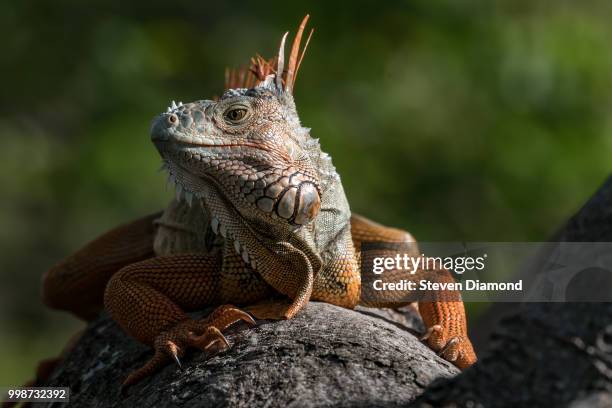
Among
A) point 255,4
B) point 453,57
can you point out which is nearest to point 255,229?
point 453,57

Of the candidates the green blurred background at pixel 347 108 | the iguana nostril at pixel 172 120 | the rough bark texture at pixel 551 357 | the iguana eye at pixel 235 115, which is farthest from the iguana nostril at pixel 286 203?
the green blurred background at pixel 347 108

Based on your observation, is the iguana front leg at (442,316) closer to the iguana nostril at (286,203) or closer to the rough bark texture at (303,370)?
the rough bark texture at (303,370)

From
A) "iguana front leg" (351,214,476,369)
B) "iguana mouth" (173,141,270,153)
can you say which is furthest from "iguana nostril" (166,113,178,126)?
"iguana front leg" (351,214,476,369)

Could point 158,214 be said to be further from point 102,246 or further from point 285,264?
point 285,264

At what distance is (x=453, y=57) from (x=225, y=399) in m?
10.8

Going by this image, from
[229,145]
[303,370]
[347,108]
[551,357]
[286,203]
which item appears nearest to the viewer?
[551,357]

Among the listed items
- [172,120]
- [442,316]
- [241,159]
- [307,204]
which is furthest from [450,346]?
[172,120]

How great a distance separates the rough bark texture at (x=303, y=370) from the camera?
4289 mm

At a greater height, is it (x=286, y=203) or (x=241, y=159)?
(x=241, y=159)

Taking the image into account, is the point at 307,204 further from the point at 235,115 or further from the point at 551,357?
the point at 551,357

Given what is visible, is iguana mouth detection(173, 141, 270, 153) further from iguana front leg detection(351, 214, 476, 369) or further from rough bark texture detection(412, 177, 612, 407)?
rough bark texture detection(412, 177, 612, 407)

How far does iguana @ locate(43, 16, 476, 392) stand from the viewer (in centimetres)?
515

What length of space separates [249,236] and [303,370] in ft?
3.48

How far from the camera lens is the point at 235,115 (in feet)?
17.7
